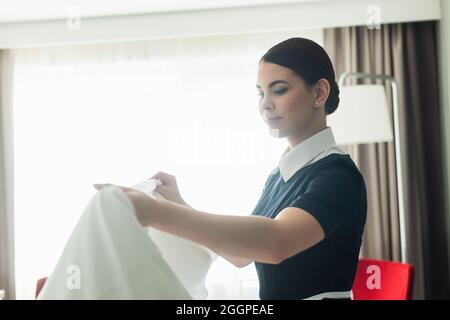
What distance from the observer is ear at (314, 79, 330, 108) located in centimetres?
44

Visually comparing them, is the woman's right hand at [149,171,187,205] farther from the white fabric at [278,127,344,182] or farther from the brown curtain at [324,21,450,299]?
the brown curtain at [324,21,450,299]

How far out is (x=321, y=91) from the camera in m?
0.45

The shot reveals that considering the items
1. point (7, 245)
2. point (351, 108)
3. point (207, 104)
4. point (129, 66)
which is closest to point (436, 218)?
point (351, 108)

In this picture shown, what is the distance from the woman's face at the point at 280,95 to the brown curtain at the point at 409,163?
1759 millimetres

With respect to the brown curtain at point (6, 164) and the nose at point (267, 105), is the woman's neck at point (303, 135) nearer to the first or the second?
the nose at point (267, 105)

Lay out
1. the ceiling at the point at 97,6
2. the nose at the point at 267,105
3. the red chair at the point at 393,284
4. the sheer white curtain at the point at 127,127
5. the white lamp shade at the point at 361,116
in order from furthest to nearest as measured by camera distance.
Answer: the sheer white curtain at the point at 127,127 → the ceiling at the point at 97,6 → the white lamp shade at the point at 361,116 → the red chair at the point at 393,284 → the nose at the point at 267,105

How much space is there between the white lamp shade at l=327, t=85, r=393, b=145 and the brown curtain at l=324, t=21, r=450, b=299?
52 cm

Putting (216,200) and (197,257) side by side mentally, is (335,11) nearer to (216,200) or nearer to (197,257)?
(216,200)

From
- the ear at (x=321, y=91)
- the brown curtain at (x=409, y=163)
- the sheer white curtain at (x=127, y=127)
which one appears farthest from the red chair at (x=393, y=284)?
the ear at (x=321, y=91)

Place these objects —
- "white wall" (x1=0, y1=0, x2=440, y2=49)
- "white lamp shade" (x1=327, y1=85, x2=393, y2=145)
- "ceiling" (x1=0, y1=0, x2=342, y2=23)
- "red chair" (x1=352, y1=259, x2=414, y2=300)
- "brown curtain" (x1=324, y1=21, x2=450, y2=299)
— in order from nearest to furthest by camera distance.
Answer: "red chair" (x1=352, y1=259, x2=414, y2=300), "white lamp shade" (x1=327, y1=85, x2=393, y2=145), "ceiling" (x1=0, y1=0, x2=342, y2=23), "white wall" (x1=0, y1=0, x2=440, y2=49), "brown curtain" (x1=324, y1=21, x2=450, y2=299)

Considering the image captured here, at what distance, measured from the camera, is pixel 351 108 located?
1.58 meters

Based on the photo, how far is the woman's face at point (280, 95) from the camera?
426 mm

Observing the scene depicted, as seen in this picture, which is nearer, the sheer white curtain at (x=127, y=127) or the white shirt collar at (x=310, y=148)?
the white shirt collar at (x=310, y=148)

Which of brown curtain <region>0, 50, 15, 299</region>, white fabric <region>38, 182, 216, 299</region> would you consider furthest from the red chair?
brown curtain <region>0, 50, 15, 299</region>
